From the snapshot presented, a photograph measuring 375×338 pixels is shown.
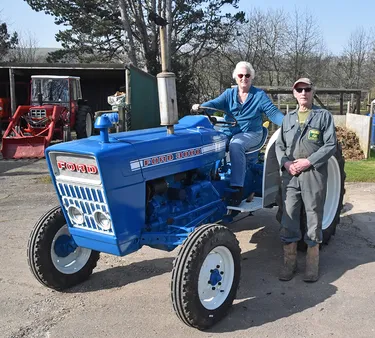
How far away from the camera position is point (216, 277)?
3.21 m

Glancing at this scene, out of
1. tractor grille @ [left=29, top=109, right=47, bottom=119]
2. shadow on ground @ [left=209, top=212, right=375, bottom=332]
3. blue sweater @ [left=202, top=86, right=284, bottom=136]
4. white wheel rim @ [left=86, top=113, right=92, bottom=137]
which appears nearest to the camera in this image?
shadow on ground @ [left=209, top=212, right=375, bottom=332]

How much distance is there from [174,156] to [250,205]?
1187 millimetres

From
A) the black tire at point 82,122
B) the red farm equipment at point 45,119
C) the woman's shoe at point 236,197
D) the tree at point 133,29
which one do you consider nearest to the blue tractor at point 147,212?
the woman's shoe at point 236,197

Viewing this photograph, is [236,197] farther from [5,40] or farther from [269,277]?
[5,40]

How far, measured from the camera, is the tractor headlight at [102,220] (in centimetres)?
311

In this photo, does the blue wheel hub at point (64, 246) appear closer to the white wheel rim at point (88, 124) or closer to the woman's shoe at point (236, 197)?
the woman's shoe at point (236, 197)

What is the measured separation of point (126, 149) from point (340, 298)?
80.8 inches

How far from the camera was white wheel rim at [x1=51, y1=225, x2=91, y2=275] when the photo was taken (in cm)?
369

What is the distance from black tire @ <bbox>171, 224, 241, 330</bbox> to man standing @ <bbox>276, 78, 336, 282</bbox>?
804mm

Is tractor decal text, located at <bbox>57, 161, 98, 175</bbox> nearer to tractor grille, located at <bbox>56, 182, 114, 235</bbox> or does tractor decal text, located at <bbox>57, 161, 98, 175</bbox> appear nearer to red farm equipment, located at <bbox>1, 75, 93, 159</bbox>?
tractor grille, located at <bbox>56, 182, 114, 235</bbox>

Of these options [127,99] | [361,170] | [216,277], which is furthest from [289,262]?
[127,99]

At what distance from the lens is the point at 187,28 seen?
2283cm

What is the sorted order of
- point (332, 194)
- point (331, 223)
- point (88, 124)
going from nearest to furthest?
point (331, 223)
point (332, 194)
point (88, 124)

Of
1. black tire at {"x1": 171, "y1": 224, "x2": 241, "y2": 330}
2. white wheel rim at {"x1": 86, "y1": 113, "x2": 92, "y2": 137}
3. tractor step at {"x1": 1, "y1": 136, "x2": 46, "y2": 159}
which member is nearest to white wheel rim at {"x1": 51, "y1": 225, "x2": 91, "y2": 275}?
black tire at {"x1": 171, "y1": 224, "x2": 241, "y2": 330}
